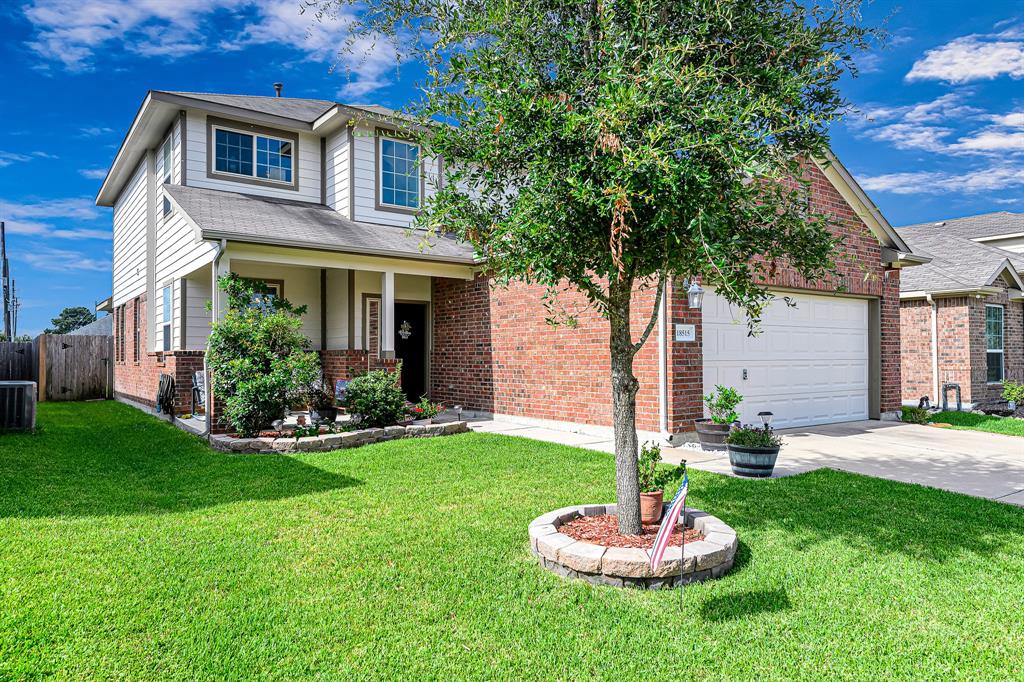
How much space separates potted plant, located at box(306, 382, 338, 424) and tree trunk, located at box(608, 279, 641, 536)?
6.10 metres

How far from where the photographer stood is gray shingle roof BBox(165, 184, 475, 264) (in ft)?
30.5

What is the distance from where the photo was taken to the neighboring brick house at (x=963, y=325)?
44.2 feet

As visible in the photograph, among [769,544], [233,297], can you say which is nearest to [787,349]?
[769,544]

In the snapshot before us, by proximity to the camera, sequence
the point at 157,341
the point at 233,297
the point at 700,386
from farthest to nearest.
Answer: the point at 157,341, the point at 233,297, the point at 700,386

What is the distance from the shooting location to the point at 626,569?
11.5 feet

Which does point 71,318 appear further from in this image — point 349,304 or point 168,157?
point 349,304

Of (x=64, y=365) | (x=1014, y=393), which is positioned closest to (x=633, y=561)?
(x=1014, y=393)

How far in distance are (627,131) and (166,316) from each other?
11.8 meters

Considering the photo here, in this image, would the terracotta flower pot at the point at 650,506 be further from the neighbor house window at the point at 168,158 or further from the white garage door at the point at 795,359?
the neighbor house window at the point at 168,158

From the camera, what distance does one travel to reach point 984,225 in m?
21.0

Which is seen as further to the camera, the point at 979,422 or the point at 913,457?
the point at 979,422

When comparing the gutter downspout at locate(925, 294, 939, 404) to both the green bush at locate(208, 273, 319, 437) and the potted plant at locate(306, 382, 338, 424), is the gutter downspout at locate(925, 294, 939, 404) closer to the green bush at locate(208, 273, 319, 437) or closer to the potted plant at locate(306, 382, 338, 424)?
the potted plant at locate(306, 382, 338, 424)

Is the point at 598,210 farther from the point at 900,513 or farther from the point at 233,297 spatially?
the point at 233,297

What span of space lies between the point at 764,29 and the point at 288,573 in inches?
179
